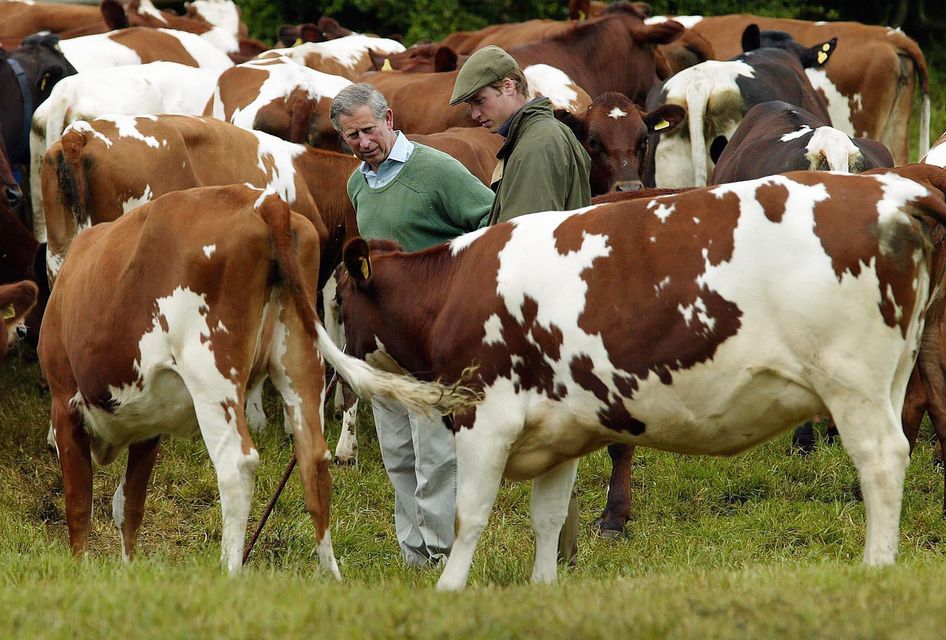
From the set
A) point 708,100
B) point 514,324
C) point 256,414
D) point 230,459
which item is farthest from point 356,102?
point 708,100

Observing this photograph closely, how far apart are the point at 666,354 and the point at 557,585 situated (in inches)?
41.2

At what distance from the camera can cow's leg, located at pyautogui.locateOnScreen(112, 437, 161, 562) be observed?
690 centimetres

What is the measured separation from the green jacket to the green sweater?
1.09ft

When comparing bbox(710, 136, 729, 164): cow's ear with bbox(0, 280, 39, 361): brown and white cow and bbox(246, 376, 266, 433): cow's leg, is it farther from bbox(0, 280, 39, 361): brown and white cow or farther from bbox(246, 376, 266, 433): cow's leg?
bbox(0, 280, 39, 361): brown and white cow

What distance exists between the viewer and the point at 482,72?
6371 mm

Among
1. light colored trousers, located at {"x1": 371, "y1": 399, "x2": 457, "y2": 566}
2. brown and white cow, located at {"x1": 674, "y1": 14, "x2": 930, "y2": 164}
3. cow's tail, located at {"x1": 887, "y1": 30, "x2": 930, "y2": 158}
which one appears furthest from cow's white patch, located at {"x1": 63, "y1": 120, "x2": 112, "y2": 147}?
cow's tail, located at {"x1": 887, "y1": 30, "x2": 930, "y2": 158}

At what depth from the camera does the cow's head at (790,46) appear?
1264 cm

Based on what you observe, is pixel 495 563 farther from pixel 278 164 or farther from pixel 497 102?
pixel 278 164

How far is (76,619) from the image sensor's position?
471 cm

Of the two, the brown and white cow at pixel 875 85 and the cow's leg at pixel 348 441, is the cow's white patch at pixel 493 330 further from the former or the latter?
the brown and white cow at pixel 875 85

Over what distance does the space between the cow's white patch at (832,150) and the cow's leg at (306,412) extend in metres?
3.90

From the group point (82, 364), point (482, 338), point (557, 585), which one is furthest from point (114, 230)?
point (557, 585)

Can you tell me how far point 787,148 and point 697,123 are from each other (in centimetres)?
191

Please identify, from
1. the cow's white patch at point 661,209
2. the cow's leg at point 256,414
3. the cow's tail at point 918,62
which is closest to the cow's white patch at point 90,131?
the cow's leg at point 256,414
